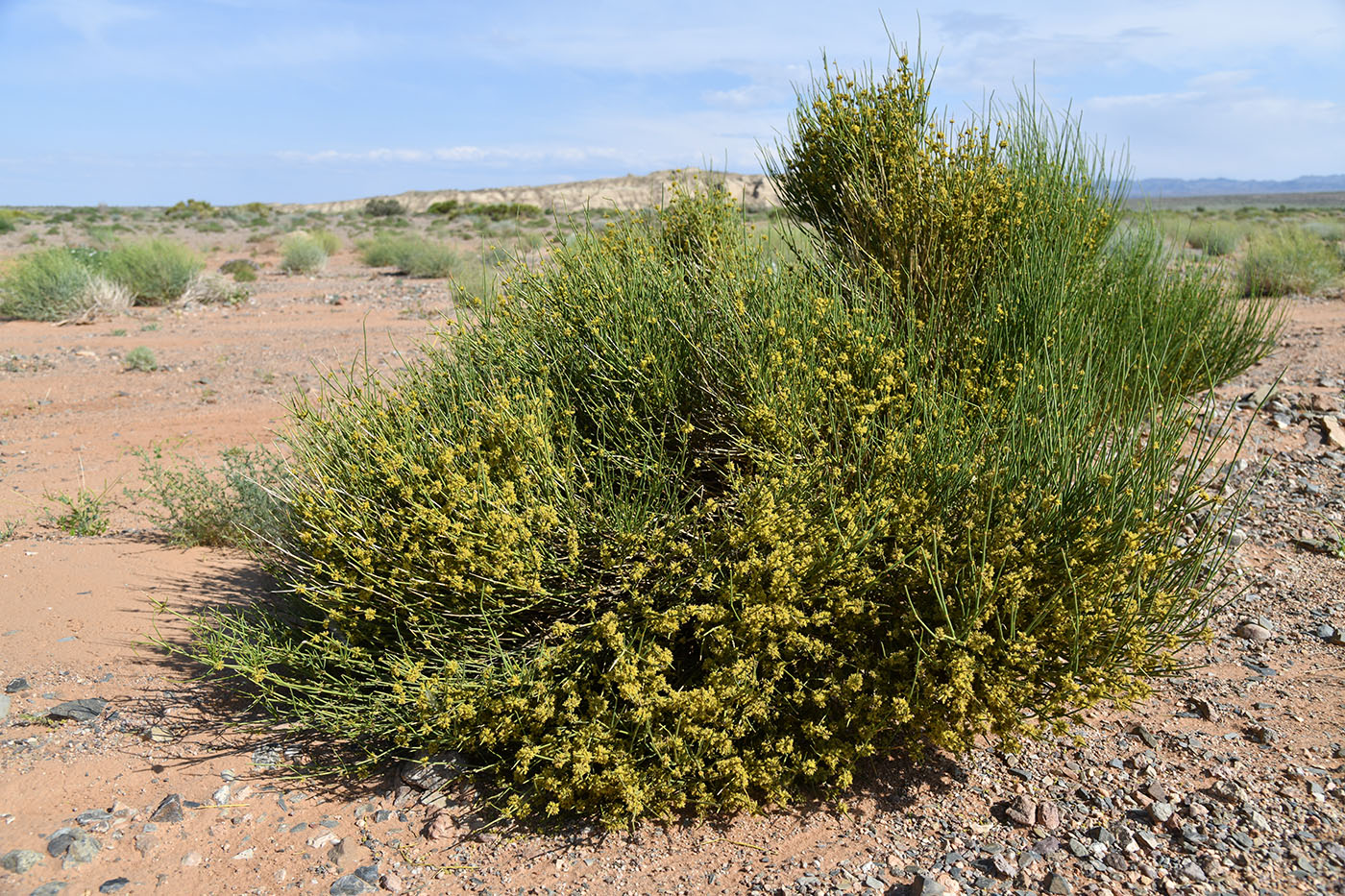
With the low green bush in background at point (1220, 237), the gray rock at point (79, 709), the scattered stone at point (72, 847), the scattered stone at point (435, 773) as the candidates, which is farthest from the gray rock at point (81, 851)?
the low green bush in background at point (1220, 237)

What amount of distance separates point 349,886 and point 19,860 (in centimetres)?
110

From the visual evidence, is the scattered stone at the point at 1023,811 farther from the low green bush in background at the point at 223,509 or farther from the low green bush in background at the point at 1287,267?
the low green bush in background at the point at 1287,267

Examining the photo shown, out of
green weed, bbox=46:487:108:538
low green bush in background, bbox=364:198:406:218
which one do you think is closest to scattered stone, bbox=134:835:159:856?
green weed, bbox=46:487:108:538

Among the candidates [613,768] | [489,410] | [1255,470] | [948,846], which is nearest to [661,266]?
[489,410]

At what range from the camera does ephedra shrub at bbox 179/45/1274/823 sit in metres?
2.95

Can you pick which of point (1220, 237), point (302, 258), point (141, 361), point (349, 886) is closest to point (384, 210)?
point (302, 258)

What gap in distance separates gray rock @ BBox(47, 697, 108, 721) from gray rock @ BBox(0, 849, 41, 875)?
0.83 metres

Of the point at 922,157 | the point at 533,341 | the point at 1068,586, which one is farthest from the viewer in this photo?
the point at 922,157

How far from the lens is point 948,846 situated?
2975 mm

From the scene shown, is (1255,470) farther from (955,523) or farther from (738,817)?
(738,817)

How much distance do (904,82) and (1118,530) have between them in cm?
294

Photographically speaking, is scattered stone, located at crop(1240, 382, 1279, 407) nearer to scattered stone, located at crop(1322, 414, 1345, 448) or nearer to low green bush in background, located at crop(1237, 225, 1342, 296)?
scattered stone, located at crop(1322, 414, 1345, 448)

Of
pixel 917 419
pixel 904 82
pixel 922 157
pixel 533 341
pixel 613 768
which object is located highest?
pixel 904 82

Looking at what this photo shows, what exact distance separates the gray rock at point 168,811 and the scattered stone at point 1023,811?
2.90 meters
